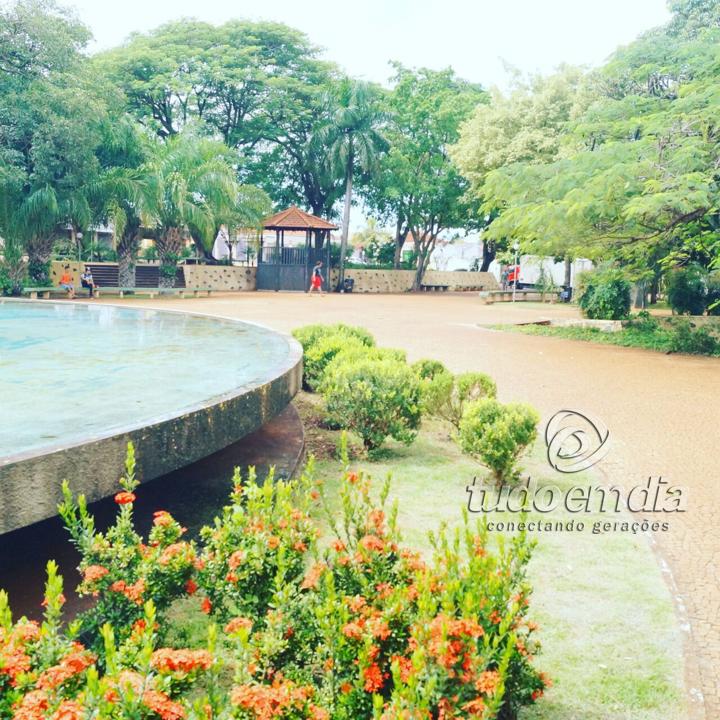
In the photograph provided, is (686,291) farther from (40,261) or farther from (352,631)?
(352,631)

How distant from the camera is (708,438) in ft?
20.9

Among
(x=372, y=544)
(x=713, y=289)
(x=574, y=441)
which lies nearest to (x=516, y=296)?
(x=713, y=289)

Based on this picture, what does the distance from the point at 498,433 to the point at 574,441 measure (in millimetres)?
1911

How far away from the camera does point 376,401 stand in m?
5.58

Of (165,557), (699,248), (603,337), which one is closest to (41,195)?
(603,337)

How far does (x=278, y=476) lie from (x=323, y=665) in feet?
8.65

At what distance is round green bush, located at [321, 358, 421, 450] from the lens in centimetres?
559

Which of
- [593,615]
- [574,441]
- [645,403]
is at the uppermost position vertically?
[645,403]

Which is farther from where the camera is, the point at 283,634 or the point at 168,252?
the point at 168,252

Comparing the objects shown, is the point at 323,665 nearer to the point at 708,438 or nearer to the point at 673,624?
the point at 673,624

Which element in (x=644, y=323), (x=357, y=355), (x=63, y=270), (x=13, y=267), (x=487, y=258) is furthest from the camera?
(x=487, y=258)

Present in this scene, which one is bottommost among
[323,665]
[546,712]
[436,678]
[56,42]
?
[546,712]

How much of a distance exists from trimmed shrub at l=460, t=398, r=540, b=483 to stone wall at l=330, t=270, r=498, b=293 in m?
30.7

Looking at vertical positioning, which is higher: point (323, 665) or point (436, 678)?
point (436, 678)
